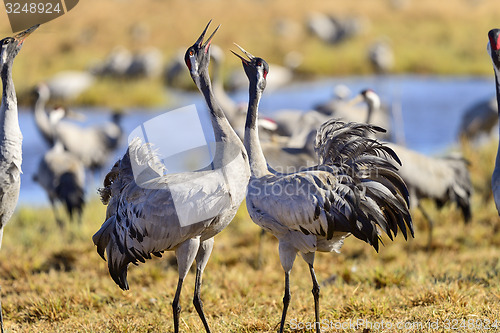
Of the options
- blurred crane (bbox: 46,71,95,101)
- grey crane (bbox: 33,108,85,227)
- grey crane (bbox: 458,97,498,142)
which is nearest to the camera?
grey crane (bbox: 33,108,85,227)

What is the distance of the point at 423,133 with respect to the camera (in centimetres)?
1237

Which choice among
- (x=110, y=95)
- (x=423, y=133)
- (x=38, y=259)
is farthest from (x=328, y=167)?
(x=110, y=95)

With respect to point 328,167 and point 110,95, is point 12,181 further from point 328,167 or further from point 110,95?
point 110,95

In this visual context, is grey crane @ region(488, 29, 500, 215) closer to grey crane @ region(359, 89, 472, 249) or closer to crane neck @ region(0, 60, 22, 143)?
grey crane @ region(359, 89, 472, 249)

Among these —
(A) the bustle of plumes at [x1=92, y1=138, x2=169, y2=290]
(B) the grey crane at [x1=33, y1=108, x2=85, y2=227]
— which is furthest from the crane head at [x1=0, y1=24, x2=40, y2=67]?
(B) the grey crane at [x1=33, y1=108, x2=85, y2=227]

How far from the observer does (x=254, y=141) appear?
13.0 feet

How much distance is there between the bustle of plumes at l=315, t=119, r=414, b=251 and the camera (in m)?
3.62

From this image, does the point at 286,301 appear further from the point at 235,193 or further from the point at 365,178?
the point at 365,178

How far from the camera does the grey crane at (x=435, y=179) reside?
6.04 meters

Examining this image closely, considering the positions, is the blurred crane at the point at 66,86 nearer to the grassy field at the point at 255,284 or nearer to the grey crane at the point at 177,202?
the grassy field at the point at 255,284

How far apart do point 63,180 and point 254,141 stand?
156 inches

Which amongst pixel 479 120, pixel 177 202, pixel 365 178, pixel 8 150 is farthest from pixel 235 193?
pixel 479 120

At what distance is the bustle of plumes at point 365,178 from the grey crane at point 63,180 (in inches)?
161

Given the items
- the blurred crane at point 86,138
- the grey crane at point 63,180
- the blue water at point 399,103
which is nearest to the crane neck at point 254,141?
the grey crane at point 63,180
